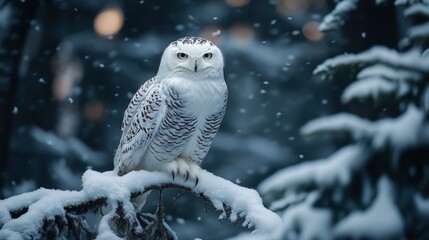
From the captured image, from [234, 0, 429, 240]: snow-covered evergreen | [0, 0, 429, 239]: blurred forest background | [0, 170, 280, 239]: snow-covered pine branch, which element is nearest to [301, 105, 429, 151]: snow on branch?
[234, 0, 429, 240]: snow-covered evergreen

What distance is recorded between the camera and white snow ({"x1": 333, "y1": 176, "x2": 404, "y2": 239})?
67 centimetres

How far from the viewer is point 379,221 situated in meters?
0.67

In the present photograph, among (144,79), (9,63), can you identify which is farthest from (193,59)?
(9,63)

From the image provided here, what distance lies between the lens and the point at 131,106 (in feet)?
6.26

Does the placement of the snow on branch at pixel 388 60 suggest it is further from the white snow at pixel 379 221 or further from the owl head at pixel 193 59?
the owl head at pixel 193 59

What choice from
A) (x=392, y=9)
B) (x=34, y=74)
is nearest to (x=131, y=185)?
(x=392, y=9)

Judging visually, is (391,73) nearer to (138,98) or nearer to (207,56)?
(207,56)

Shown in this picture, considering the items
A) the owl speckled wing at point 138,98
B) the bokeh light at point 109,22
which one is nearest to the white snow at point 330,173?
the owl speckled wing at point 138,98

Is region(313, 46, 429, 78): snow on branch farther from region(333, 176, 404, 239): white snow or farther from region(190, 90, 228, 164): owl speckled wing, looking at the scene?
region(190, 90, 228, 164): owl speckled wing

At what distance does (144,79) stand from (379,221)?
265 centimetres

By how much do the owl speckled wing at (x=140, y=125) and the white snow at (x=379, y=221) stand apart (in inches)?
43.3

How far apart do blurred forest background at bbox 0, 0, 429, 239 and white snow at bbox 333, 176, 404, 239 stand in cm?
252

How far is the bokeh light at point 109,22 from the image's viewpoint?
331cm

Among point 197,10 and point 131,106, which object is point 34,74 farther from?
point 131,106
